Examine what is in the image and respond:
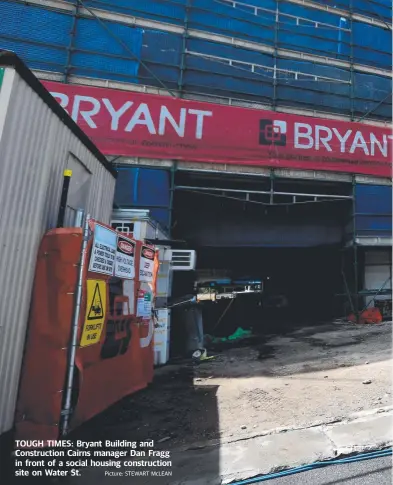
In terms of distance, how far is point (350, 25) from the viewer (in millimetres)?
15500

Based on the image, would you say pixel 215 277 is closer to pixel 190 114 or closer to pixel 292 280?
pixel 292 280

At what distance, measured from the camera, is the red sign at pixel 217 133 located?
38.6 feet

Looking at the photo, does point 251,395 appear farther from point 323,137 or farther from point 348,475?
point 323,137

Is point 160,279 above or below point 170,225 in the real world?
below

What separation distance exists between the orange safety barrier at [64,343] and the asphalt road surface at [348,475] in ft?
8.08

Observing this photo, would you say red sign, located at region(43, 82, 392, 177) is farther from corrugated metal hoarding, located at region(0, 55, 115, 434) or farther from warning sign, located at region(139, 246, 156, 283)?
corrugated metal hoarding, located at region(0, 55, 115, 434)

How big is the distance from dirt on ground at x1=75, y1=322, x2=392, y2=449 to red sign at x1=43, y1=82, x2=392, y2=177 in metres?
7.81

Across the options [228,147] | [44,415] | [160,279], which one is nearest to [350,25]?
[228,147]

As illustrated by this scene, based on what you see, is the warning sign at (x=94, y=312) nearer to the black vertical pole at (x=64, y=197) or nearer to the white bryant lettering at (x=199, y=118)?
the black vertical pole at (x=64, y=197)

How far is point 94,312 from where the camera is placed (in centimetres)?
418

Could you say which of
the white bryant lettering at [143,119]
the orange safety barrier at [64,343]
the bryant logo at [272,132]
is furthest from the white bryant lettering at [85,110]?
the orange safety barrier at [64,343]

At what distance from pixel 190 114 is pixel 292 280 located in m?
11.6

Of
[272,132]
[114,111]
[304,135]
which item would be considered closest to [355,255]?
[304,135]

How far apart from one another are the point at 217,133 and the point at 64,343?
1071cm
